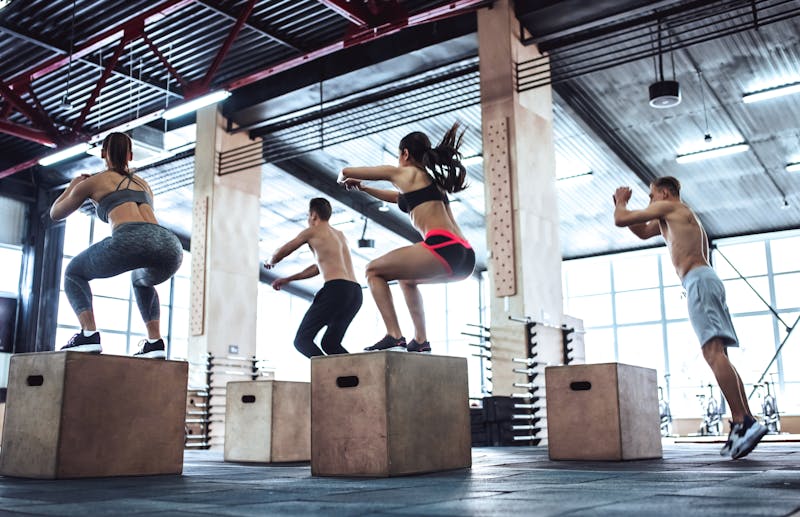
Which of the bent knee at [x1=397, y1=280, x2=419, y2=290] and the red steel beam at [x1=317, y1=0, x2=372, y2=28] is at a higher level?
the red steel beam at [x1=317, y1=0, x2=372, y2=28]

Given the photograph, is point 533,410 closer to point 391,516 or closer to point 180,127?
point 391,516

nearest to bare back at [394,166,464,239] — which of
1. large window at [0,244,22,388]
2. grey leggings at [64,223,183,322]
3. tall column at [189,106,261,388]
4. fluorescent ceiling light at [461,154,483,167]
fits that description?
grey leggings at [64,223,183,322]

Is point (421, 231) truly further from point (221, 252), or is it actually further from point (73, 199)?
point (221, 252)

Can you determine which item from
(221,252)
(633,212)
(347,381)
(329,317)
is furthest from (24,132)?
(633,212)

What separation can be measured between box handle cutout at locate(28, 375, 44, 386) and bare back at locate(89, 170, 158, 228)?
89 cm

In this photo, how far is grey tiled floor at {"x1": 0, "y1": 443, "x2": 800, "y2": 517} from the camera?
2184 millimetres

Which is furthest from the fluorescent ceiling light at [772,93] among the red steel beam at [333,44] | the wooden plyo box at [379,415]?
the wooden plyo box at [379,415]

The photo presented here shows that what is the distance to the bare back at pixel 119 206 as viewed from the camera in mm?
4383

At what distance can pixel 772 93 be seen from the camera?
12.2 m

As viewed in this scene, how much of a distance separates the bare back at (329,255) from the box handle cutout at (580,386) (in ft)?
5.54

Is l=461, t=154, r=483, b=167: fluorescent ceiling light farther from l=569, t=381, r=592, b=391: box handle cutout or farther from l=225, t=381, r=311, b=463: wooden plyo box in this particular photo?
l=569, t=381, r=592, b=391: box handle cutout

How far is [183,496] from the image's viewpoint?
9.17 ft

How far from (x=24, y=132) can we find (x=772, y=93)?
1204 centimetres

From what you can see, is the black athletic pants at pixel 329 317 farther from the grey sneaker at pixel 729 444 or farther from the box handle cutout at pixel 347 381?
the grey sneaker at pixel 729 444
